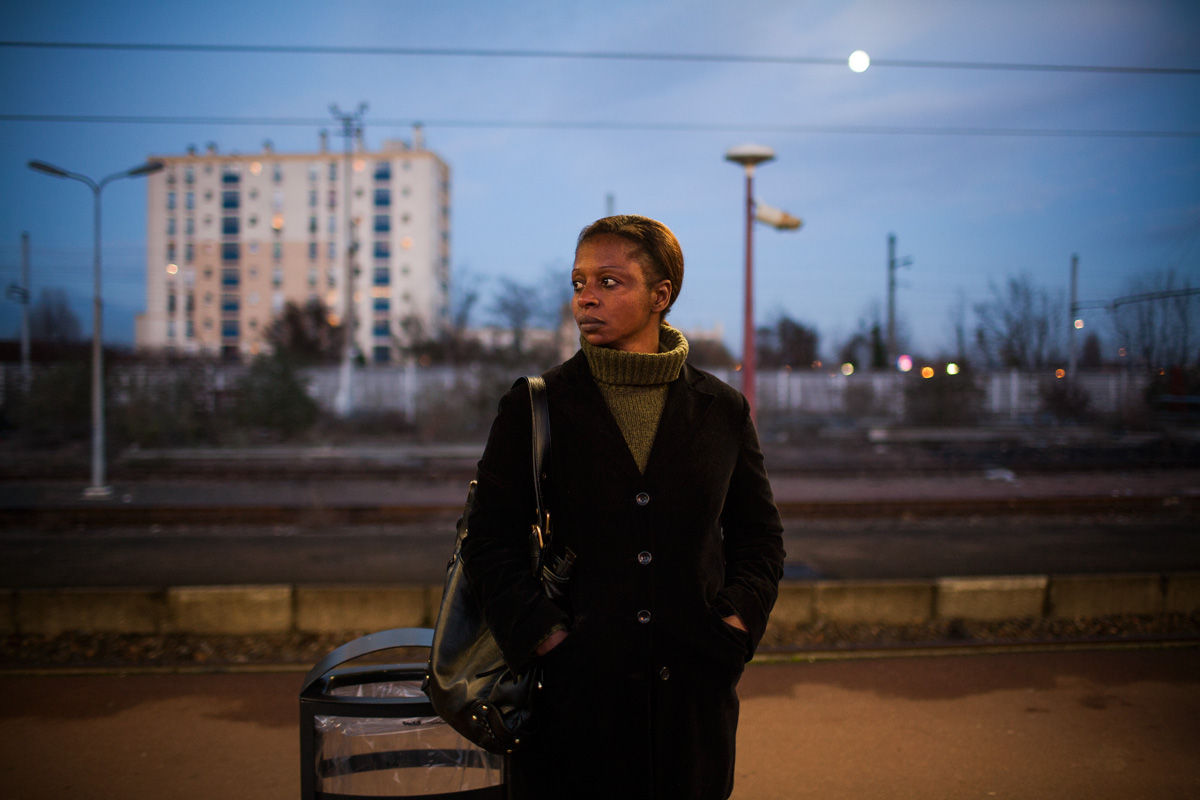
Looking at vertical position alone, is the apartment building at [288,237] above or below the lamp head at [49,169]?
above

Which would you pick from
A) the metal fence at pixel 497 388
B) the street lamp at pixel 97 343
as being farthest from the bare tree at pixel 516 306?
the street lamp at pixel 97 343

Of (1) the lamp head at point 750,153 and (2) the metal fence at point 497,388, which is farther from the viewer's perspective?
(2) the metal fence at point 497,388

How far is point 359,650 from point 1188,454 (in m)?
21.5

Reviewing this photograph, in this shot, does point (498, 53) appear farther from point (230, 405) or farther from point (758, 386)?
point (758, 386)

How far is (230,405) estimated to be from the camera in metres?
21.3

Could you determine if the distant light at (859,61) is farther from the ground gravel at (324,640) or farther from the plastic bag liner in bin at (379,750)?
the plastic bag liner in bin at (379,750)

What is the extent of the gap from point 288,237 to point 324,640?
90570mm

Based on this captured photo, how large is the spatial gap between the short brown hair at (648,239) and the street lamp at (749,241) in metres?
8.29

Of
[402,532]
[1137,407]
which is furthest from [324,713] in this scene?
[1137,407]

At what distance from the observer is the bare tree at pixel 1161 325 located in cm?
1023

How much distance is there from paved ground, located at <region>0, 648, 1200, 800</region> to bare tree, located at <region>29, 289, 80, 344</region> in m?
29.1

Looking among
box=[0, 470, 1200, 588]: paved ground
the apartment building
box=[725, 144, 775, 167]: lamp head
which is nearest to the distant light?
box=[725, 144, 775, 167]: lamp head

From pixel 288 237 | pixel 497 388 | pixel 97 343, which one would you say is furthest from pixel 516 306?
pixel 288 237

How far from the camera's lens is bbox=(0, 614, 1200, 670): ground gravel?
15.7 feet
